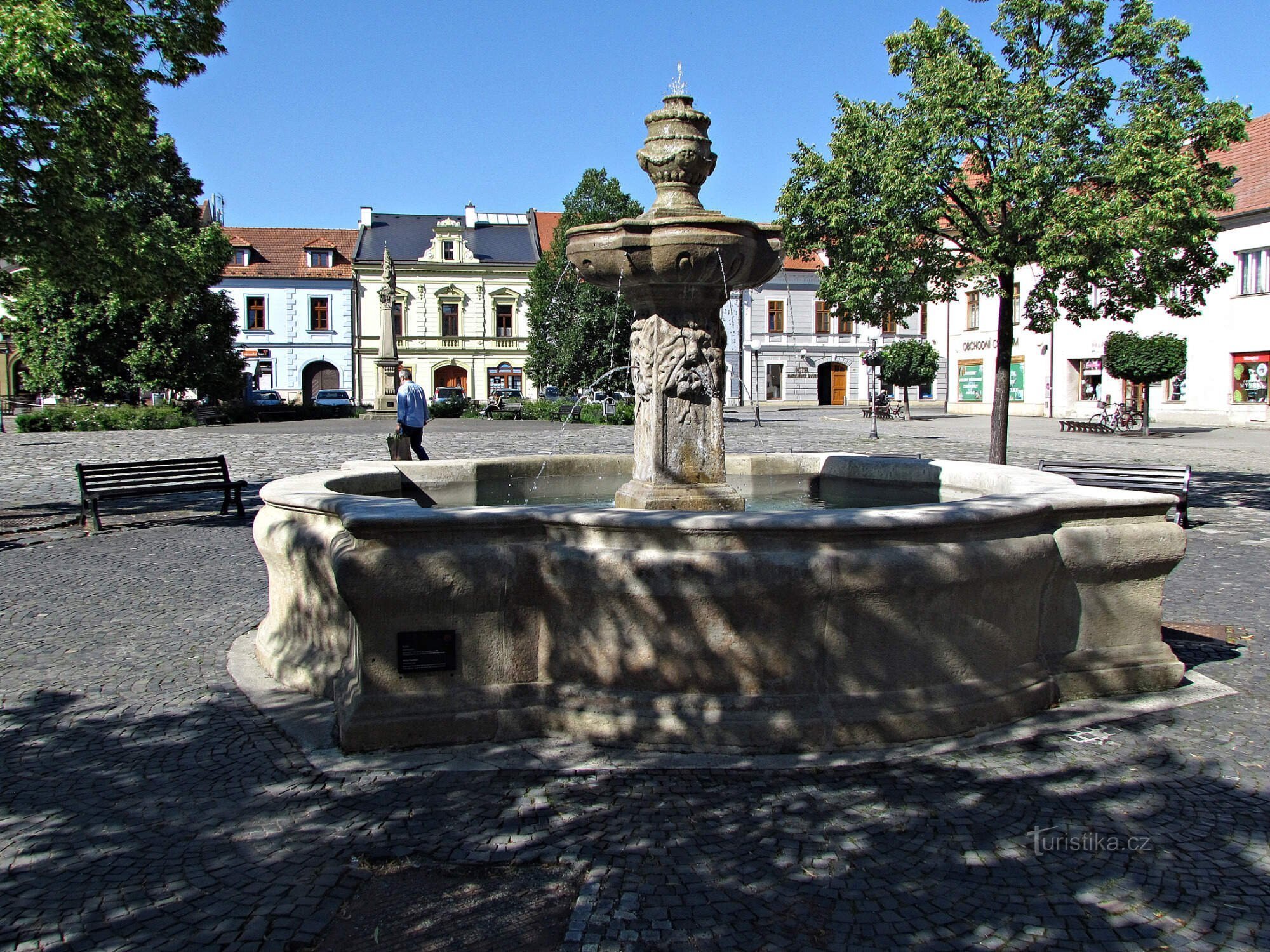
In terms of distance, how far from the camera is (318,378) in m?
60.9

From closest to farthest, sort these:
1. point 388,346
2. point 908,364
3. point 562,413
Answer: point 562,413 → point 388,346 → point 908,364

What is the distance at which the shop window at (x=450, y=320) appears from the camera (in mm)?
61281

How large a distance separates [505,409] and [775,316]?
25291 mm

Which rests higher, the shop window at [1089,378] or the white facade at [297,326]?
the white facade at [297,326]

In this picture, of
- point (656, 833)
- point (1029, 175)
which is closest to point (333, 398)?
point (1029, 175)

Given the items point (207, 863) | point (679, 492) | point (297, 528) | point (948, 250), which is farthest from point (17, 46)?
point (948, 250)

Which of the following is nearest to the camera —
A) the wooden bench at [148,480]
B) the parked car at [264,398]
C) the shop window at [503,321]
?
the wooden bench at [148,480]

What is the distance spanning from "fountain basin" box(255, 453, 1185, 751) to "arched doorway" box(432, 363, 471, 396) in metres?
57.7

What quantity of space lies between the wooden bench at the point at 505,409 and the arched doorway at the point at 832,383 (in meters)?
25.5

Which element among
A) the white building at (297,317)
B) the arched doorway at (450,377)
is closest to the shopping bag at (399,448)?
the arched doorway at (450,377)

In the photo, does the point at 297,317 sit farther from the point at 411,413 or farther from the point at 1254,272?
the point at 411,413

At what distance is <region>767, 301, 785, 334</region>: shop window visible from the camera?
60.7 metres

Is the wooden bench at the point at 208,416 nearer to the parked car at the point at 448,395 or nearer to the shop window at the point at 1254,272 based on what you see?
the parked car at the point at 448,395

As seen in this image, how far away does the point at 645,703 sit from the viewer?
4367 millimetres
